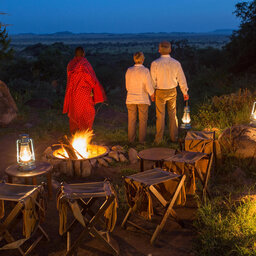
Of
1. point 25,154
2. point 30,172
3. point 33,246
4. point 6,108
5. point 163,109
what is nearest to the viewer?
point 33,246

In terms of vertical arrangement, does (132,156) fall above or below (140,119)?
below

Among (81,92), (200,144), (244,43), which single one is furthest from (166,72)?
(244,43)

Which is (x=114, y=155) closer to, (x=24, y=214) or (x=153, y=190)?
(x=153, y=190)

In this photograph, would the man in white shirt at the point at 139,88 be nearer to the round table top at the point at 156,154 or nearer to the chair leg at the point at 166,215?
the round table top at the point at 156,154

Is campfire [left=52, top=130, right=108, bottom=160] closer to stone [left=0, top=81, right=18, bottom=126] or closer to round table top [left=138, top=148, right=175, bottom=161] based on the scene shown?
round table top [left=138, top=148, right=175, bottom=161]

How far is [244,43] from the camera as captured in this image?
53.9 ft

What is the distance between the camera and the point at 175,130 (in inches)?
281

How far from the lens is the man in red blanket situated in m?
6.39

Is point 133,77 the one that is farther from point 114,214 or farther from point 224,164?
point 114,214

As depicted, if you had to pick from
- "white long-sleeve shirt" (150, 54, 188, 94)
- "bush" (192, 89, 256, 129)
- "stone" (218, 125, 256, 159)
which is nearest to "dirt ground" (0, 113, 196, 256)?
"stone" (218, 125, 256, 159)

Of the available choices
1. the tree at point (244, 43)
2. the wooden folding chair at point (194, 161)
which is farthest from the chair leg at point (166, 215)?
the tree at point (244, 43)

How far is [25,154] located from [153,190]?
1776 mm

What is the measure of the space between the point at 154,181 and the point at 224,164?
7.53 feet

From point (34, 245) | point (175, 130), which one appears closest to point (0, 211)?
point (34, 245)
